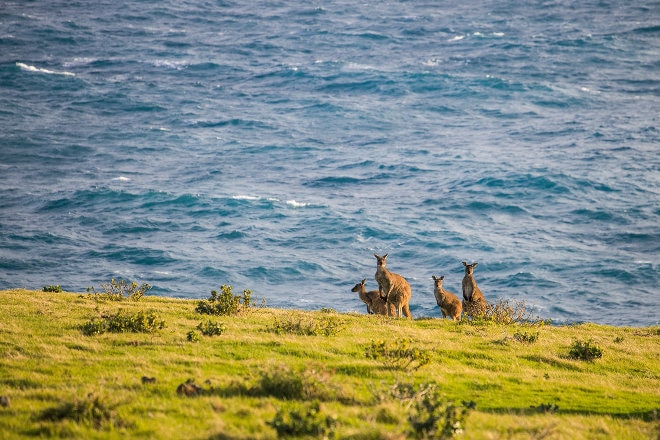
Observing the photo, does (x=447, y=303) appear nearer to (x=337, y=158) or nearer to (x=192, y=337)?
(x=192, y=337)

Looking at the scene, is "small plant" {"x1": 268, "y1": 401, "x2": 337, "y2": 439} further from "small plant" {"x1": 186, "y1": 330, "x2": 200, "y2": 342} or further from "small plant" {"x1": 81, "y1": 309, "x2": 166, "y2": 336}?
"small plant" {"x1": 81, "y1": 309, "x2": 166, "y2": 336}

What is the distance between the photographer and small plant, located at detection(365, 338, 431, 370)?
16500 mm

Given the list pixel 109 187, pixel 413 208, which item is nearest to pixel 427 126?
pixel 413 208

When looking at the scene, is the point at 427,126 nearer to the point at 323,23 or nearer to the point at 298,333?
the point at 323,23

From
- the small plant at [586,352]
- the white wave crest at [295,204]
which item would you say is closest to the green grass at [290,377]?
the small plant at [586,352]

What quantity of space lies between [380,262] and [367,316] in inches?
86.4

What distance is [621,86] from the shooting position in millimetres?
109812

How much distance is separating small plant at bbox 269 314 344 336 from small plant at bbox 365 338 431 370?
9.55ft

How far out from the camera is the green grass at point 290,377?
12.1 m

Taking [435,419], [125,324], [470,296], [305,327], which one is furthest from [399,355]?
[470,296]

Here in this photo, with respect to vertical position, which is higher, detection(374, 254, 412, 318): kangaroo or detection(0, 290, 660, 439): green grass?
detection(0, 290, 660, 439): green grass

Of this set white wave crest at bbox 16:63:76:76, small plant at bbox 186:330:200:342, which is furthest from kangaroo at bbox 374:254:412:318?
white wave crest at bbox 16:63:76:76

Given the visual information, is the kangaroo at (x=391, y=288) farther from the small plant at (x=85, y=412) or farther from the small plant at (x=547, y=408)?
the small plant at (x=85, y=412)

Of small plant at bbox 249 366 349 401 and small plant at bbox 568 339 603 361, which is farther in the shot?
small plant at bbox 568 339 603 361
